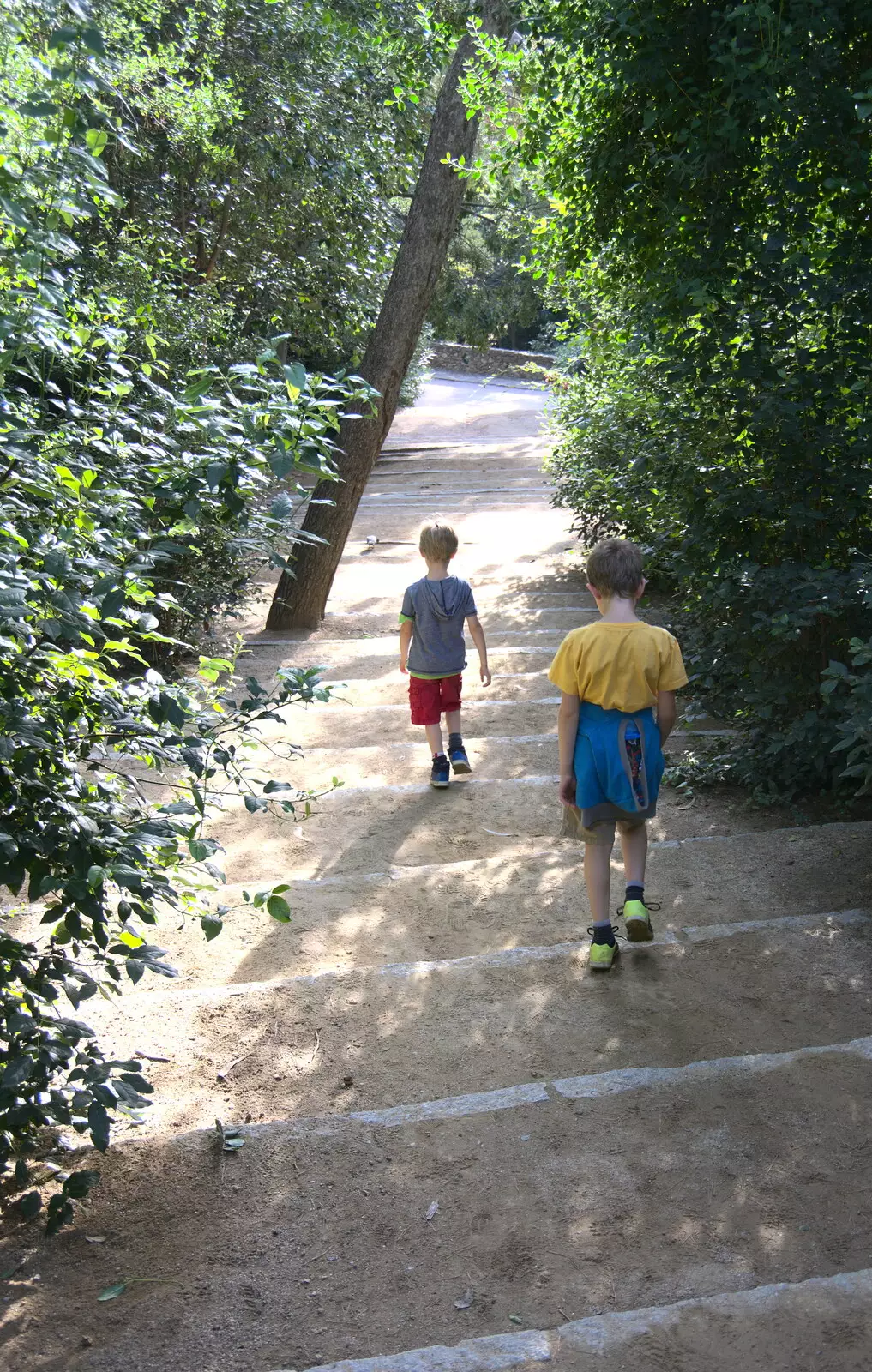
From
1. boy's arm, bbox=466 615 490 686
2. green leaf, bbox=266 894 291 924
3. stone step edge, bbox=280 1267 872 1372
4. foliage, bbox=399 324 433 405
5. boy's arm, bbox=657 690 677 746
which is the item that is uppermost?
foliage, bbox=399 324 433 405

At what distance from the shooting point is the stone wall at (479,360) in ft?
108

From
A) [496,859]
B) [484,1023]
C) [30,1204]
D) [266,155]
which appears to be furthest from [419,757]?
[266,155]

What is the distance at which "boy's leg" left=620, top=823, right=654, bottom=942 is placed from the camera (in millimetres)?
4219

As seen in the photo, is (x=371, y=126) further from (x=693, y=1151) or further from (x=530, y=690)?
(x=693, y=1151)

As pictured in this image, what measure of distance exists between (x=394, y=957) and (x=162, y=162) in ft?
31.8

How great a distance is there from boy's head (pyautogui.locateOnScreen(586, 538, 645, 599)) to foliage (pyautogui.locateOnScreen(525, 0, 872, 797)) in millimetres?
1004

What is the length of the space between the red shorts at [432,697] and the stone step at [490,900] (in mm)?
1255

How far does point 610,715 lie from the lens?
4125 mm

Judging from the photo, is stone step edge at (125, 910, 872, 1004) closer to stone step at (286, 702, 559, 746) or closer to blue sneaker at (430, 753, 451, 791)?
blue sneaker at (430, 753, 451, 791)

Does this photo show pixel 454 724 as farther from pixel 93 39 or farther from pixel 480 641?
pixel 93 39

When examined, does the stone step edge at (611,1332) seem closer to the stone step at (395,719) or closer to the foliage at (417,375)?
the stone step at (395,719)

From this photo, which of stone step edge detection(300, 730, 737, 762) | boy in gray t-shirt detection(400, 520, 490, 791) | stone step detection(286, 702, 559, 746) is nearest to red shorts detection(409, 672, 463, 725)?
boy in gray t-shirt detection(400, 520, 490, 791)

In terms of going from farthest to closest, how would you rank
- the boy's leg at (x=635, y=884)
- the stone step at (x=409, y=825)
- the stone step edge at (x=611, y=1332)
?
the stone step at (x=409, y=825) → the boy's leg at (x=635, y=884) → the stone step edge at (x=611, y=1332)

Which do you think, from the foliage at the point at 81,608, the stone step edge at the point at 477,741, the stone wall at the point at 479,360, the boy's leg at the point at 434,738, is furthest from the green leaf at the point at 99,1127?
the stone wall at the point at 479,360
